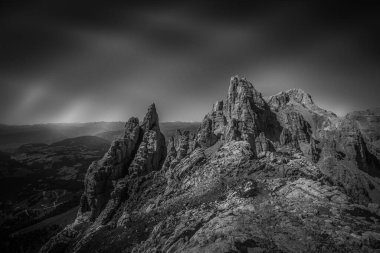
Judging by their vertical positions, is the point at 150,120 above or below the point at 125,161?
above

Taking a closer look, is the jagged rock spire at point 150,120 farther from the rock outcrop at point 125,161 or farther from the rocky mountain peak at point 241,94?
the rocky mountain peak at point 241,94

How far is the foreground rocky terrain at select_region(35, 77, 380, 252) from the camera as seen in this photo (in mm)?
52469

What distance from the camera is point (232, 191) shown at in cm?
7662

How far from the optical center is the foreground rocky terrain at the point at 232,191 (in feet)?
172

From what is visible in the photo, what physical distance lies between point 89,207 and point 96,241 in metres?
32.1

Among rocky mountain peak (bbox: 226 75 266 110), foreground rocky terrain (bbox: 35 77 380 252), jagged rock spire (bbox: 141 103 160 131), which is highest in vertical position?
rocky mountain peak (bbox: 226 75 266 110)

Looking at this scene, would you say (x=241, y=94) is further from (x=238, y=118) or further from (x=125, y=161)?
(x=125, y=161)

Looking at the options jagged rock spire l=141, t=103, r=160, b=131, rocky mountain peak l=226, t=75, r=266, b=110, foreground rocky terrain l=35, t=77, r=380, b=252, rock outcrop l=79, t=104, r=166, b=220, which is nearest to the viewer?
foreground rocky terrain l=35, t=77, r=380, b=252

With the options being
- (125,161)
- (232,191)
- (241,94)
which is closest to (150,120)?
(125,161)

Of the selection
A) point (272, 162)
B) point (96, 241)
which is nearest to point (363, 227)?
point (272, 162)

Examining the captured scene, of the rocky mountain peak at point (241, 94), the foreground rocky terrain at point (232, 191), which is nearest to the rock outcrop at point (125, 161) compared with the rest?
the foreground rocky terrain at point (232, 191)

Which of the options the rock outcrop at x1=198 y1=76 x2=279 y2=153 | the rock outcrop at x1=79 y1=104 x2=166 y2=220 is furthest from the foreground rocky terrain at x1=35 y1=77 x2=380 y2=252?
the rock outcrop at x1=198 y1=76 x2=279 y2=153

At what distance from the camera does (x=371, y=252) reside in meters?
44.0

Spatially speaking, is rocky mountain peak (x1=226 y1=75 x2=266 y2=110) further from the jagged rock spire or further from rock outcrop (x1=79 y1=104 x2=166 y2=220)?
rock outcrop (x1=79 y1=104 x2=166 y2=220)
